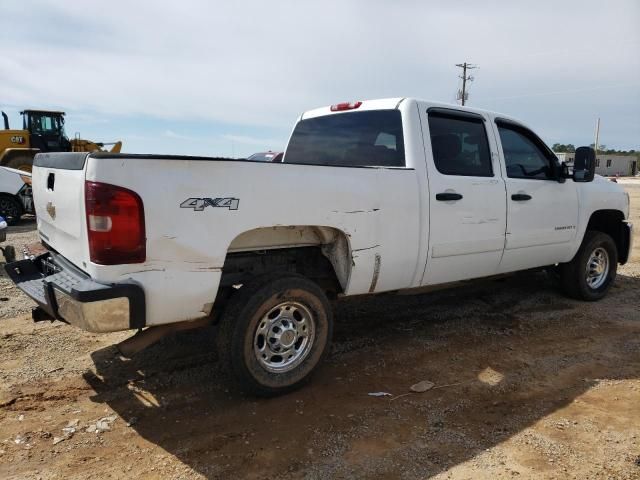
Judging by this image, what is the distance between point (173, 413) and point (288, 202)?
5.03ft

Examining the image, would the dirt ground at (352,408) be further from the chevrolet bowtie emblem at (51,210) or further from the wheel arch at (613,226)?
the wheel arch at (613,226)

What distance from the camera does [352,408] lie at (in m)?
3.40

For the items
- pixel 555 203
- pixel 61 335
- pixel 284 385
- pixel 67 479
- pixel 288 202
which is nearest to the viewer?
pixel 67 479

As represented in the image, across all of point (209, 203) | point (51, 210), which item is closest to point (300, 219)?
point (209, 203)

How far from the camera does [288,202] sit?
10.7 ft

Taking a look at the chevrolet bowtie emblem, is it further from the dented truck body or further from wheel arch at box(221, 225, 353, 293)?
wheel arch at box(221, 225, 353, 293)

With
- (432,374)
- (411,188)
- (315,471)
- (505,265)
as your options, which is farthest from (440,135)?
(315,471)

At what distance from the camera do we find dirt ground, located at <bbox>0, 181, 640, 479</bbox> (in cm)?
280

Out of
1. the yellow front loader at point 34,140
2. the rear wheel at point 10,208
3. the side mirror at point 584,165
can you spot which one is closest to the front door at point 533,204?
the side mirror at point 584,165

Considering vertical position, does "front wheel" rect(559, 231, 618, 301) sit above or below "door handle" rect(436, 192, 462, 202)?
below

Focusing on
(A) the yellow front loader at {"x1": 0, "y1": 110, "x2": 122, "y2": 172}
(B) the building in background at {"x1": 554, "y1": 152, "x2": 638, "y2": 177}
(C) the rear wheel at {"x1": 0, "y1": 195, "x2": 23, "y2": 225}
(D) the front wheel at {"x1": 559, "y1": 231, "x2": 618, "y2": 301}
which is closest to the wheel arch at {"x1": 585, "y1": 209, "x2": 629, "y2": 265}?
(D) the front wheel at {"x1": 559, "y1": 231, "x2": 618, "y2": 301}

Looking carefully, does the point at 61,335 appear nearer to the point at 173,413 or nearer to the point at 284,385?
the point at 173,413

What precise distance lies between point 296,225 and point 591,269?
168 inches

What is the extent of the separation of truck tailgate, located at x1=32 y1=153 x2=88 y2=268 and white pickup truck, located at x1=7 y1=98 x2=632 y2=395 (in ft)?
0.06
